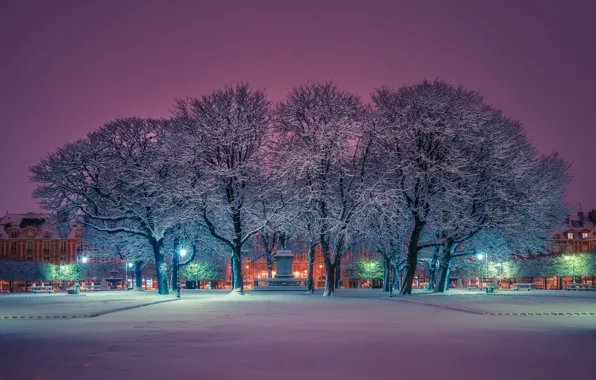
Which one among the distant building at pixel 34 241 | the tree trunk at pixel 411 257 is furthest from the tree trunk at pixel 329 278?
the distant building at pixel 34 241

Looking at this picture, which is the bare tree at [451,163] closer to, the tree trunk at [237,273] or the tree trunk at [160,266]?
the tree trunk at [237,273]

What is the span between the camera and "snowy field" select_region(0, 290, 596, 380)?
14695mm

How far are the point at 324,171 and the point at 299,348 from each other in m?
36.3

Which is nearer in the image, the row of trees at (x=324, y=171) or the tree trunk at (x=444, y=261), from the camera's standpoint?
the row of trees at (x=324, y=171)

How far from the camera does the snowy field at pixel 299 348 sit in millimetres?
14695

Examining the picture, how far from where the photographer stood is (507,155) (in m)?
55.2

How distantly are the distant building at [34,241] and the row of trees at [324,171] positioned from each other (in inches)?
3998

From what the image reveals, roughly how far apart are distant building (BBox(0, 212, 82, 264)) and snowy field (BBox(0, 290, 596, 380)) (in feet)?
457

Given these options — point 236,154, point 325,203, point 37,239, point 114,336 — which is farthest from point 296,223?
point 37,239

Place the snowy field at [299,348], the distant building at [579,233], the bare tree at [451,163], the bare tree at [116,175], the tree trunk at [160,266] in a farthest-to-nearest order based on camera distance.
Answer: the distant building at [579,233] < the tree trunk at [160,266] < the bare tree at [116,175] < the bare tree at [451,163] < the snowy field at [299,348]

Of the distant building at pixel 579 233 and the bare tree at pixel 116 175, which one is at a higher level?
the bare tree at pixel 116 175

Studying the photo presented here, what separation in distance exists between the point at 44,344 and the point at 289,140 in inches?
1518

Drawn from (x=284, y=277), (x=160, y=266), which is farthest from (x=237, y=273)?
(x=284, y=277)

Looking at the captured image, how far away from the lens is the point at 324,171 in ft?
179
